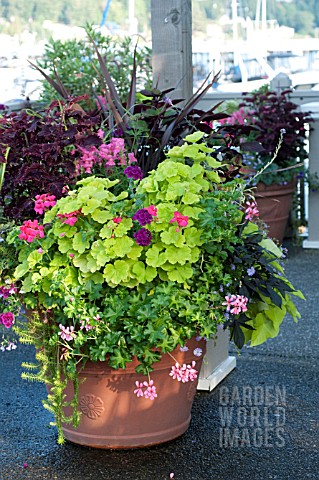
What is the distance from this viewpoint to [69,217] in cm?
279

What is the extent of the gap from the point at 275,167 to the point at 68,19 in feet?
156

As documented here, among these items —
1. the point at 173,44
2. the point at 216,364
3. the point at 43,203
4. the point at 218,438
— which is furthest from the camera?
the point at 173,44

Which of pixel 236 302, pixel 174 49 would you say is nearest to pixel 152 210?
pixel 236 302

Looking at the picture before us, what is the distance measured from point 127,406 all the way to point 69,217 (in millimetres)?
755

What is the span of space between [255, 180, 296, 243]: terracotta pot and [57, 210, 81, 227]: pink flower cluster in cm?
367

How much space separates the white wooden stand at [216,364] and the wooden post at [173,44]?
50.6 inches

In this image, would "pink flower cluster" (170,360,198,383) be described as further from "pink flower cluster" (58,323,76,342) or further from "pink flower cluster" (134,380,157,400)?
"pink flower cluster" (58,323,76,342)

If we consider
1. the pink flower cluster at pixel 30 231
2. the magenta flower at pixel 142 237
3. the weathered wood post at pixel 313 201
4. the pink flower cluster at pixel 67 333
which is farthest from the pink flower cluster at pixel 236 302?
the weathered wood post at pixel 313 201

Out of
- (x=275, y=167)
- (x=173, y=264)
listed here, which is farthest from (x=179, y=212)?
(x=275, y=167)

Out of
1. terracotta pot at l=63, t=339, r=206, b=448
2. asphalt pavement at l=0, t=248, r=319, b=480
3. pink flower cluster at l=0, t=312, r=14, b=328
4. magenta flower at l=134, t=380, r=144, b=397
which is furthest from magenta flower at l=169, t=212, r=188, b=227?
asphalt pavement at l=0, t=248, r=319, b=480

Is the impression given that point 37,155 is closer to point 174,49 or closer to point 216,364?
point 174,49

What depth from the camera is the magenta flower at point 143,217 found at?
2740 mm

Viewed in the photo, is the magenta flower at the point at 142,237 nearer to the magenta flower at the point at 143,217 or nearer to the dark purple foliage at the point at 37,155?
the magenta flower at the point at 143,217

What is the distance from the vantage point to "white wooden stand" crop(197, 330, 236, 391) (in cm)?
368
